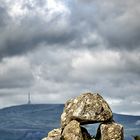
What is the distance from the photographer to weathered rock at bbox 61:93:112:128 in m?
88.9

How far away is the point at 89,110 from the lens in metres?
89.1

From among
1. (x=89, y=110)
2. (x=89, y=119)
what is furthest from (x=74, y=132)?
(x=89, y=110)

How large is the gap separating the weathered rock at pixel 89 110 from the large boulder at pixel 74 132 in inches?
52.2

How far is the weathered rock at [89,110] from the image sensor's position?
8888cm

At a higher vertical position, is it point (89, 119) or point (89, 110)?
point (89, 110)

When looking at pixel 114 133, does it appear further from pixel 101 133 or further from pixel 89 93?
pixel 89 93

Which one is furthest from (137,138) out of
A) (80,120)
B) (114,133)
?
(80,120)

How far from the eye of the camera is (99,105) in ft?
294

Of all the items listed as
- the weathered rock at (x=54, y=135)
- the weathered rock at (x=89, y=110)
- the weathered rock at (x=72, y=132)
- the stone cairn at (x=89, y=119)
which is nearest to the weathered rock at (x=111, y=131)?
the stone cairn at (x=89, y=119)

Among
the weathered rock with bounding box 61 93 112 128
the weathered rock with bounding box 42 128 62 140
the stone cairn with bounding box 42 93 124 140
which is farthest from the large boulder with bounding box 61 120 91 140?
the weathered rock with bounding box 42 128 62 140

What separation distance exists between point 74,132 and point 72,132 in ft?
1.38

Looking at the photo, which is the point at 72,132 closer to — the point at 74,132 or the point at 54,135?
the point at 74,132

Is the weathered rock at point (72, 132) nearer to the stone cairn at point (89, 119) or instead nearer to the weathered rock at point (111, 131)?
the stone cairn at point (89, 119)

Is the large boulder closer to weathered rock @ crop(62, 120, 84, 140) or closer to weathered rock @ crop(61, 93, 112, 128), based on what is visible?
weathered rock @ crop(62, 120, 84, 140)
